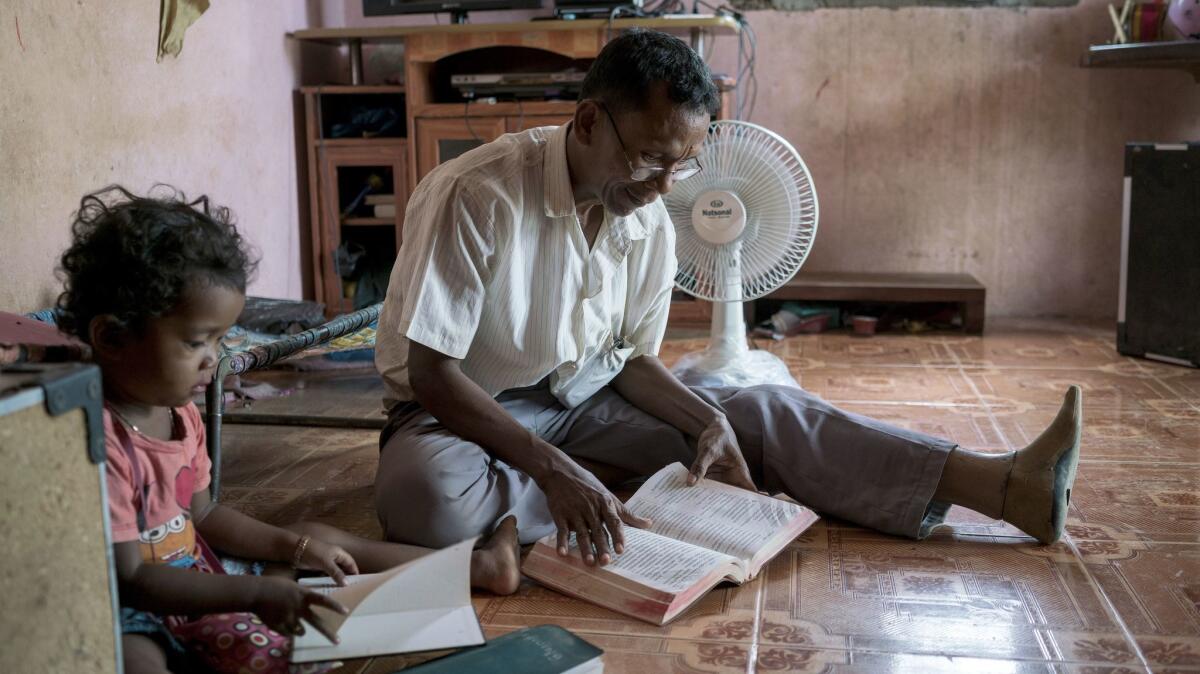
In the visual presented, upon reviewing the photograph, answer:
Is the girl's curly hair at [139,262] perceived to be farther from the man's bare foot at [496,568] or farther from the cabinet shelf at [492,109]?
the cabinet shelf at [492,109]

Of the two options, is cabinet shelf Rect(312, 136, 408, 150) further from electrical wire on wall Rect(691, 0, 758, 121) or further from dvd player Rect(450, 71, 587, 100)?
electrical wire on wall Rect(691, 0, 758, 121)

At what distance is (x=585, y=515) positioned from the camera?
160 centimetres

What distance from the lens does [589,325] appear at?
76.6 inches

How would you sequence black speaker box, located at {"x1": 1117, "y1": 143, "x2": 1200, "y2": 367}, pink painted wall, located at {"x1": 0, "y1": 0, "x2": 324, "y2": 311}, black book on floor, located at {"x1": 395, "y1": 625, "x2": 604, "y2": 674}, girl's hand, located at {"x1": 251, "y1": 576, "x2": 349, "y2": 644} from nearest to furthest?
girl's hand, located at {"x1": 251, "y1": 576, "x2": 349, "y2": 644} < black book on floor, located at {"x1": 395, "y1": 625, "x2": 604, "y2": 674} < pink painted wall, located at {"x1": 0, "y1": 0, "x2": 324, "y2": 311} < black speaker box, located at {"x1": 1117, "y1": 143, "x2": 1200, "y2": 367}

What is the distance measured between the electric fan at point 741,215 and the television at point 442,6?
1.48 m

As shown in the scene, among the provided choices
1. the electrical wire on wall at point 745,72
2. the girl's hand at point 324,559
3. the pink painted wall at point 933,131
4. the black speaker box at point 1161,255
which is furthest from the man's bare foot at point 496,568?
the electrical wire on wall at point 745,72

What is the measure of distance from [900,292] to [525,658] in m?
3.12

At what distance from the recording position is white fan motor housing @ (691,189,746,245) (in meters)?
2.93

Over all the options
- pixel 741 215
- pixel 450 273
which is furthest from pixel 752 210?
pixel 450 273

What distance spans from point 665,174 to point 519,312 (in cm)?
33

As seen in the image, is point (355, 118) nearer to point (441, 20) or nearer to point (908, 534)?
point (441, 20)

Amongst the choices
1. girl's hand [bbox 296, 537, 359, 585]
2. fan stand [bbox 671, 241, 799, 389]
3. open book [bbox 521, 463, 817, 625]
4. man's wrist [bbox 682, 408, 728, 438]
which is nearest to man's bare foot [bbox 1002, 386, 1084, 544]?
open book [bbox 521, 463, 817, 625]

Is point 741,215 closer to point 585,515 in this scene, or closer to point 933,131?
point 585,515

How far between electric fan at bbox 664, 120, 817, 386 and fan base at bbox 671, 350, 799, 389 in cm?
5
